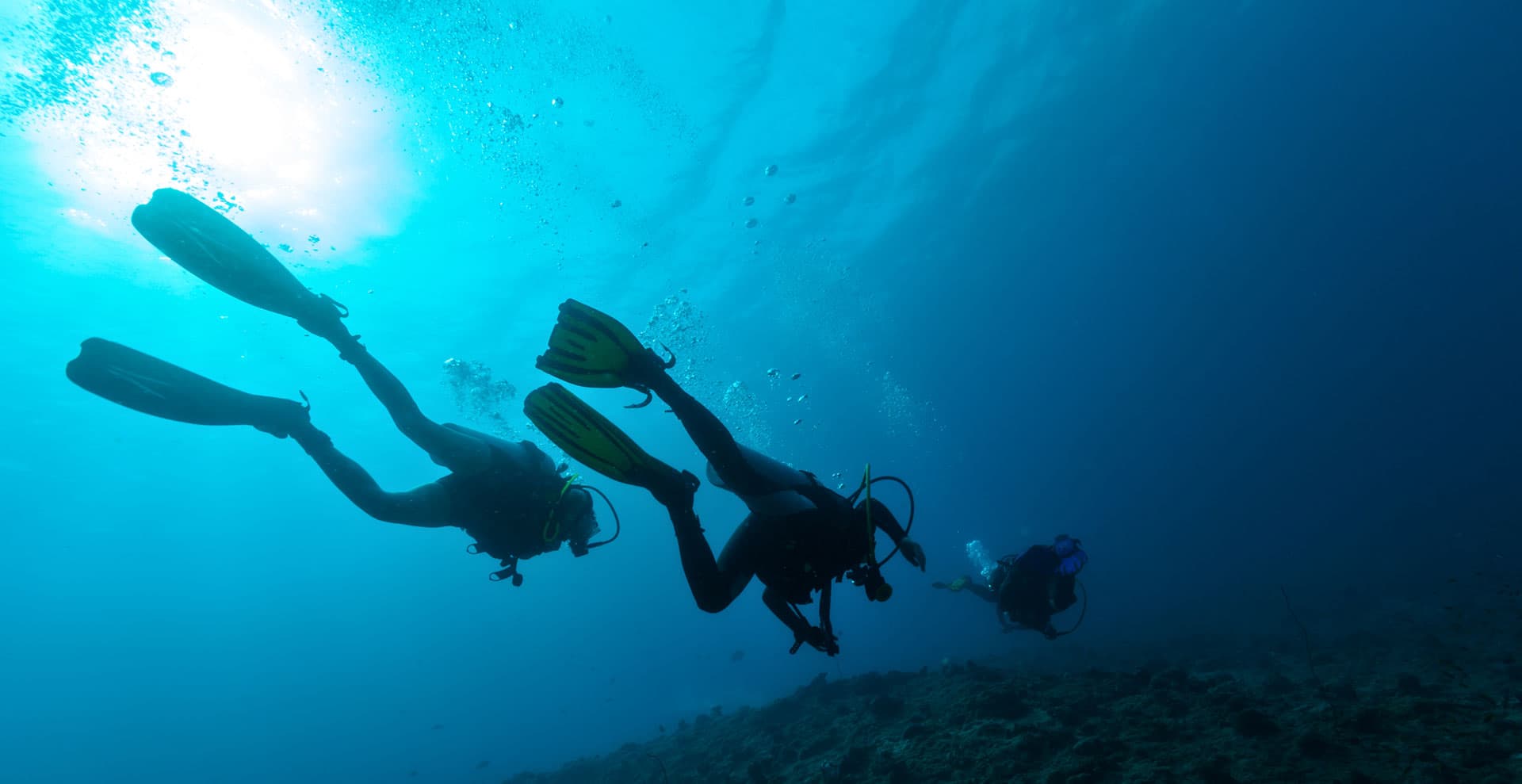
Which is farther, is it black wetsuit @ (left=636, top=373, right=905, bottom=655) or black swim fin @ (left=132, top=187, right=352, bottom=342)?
black swim fin @ (left=132, top=187, right=352, bottom=342)

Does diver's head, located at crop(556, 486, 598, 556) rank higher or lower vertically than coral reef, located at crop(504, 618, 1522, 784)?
higher

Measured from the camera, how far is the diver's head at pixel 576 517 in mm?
5070

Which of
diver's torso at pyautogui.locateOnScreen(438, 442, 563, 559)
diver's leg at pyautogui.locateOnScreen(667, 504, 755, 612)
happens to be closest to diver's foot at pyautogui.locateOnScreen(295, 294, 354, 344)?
diver's torso at pyautogui.locateOnScreen(438, 442, 563, 559)

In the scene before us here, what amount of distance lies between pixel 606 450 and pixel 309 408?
8.74ft

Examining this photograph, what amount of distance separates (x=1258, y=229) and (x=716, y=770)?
53.7 meters

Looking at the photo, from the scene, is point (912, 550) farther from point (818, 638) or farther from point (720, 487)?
point (720, 487)

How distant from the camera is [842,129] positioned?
74.6 feet

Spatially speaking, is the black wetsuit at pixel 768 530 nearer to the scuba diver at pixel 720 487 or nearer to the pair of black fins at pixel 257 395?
the scuba diver at pixel 720 487

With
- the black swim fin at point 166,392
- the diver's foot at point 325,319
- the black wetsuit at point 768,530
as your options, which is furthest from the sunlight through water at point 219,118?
the black wetsuit at point 768,530

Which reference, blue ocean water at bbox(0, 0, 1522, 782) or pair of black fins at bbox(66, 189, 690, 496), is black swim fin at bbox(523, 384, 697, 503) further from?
blue ocean water at bbox(0, 0, 1522, 782)

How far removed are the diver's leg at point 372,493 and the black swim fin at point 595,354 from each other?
1948mm

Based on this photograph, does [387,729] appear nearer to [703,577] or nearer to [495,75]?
[495,75]

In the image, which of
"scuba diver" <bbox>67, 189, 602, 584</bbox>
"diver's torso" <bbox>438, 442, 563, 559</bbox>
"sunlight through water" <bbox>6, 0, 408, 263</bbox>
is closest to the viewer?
"scuba diver" <bbox>67, 189, 602, 584</bbox>

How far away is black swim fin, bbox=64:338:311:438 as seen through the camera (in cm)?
406
